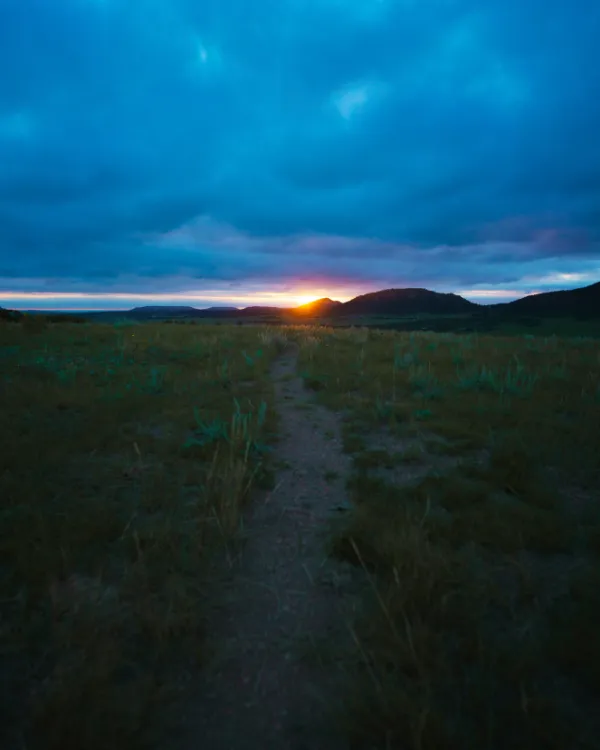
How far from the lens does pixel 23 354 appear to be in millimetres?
10367

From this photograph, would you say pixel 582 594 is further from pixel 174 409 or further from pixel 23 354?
pixel 23 354

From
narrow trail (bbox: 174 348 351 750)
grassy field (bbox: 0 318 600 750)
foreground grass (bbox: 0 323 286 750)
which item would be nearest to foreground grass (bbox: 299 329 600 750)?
grassy field (bbox: 0 318 600 750)

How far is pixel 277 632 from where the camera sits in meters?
2.59

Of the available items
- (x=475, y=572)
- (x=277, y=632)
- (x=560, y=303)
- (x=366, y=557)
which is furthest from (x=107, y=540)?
(x=560, y=303)

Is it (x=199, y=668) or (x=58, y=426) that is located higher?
(x=58, y=426)

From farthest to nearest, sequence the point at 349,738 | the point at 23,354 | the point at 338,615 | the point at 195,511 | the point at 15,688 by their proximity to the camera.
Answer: the point at 23,354 → the point at 195,511 → the point at 338,615 → the point at 15,688 → the point at 349,738

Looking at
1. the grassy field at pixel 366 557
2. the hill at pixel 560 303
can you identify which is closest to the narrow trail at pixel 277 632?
the grassy field at pixel 366 557

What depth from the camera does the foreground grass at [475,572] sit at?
1986 millimetres

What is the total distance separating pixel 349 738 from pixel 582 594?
1.81 meters

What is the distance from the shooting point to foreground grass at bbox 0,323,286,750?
2.08m

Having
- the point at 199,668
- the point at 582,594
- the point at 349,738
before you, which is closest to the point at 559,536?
the point at 582,594

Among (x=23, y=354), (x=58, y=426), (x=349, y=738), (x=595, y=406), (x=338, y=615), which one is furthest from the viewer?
(x=23, y=354)

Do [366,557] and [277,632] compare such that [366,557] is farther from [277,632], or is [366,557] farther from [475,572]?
[277,632]

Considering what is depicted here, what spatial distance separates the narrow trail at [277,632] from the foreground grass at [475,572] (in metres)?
0.20
